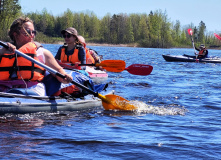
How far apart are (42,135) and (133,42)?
10483 centimetres

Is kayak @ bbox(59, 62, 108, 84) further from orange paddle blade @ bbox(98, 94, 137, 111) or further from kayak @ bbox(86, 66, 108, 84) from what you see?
orange paddle blade @ bbox(98, 94, 137, 111)

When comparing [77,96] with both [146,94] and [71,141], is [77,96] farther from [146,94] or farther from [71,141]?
[146,94]

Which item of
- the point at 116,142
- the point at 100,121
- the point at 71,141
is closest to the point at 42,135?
the point at 71,141

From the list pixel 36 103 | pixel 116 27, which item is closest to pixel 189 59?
pixel 36 103

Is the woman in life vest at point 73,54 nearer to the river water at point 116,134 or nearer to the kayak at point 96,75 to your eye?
the river water at point 116,134

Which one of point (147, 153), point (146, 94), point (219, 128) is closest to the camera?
point (147, 153)

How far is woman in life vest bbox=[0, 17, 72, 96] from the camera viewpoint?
5.62 meters

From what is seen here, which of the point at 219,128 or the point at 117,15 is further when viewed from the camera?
the point at 117,15

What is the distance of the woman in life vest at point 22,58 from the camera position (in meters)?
5.62

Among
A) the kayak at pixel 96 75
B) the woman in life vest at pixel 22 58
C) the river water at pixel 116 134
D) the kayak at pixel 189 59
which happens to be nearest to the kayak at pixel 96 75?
the kayak at pixel 96 75

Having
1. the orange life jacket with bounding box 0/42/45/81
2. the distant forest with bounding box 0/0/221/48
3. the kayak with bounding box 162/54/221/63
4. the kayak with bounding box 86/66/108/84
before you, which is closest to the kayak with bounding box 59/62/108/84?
the kayak with bounding box 86/66/108/84

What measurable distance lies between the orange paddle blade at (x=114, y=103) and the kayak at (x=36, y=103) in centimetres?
46

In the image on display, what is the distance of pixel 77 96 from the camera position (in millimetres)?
7199

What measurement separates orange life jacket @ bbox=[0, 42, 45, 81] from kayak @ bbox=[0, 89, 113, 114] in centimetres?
29
